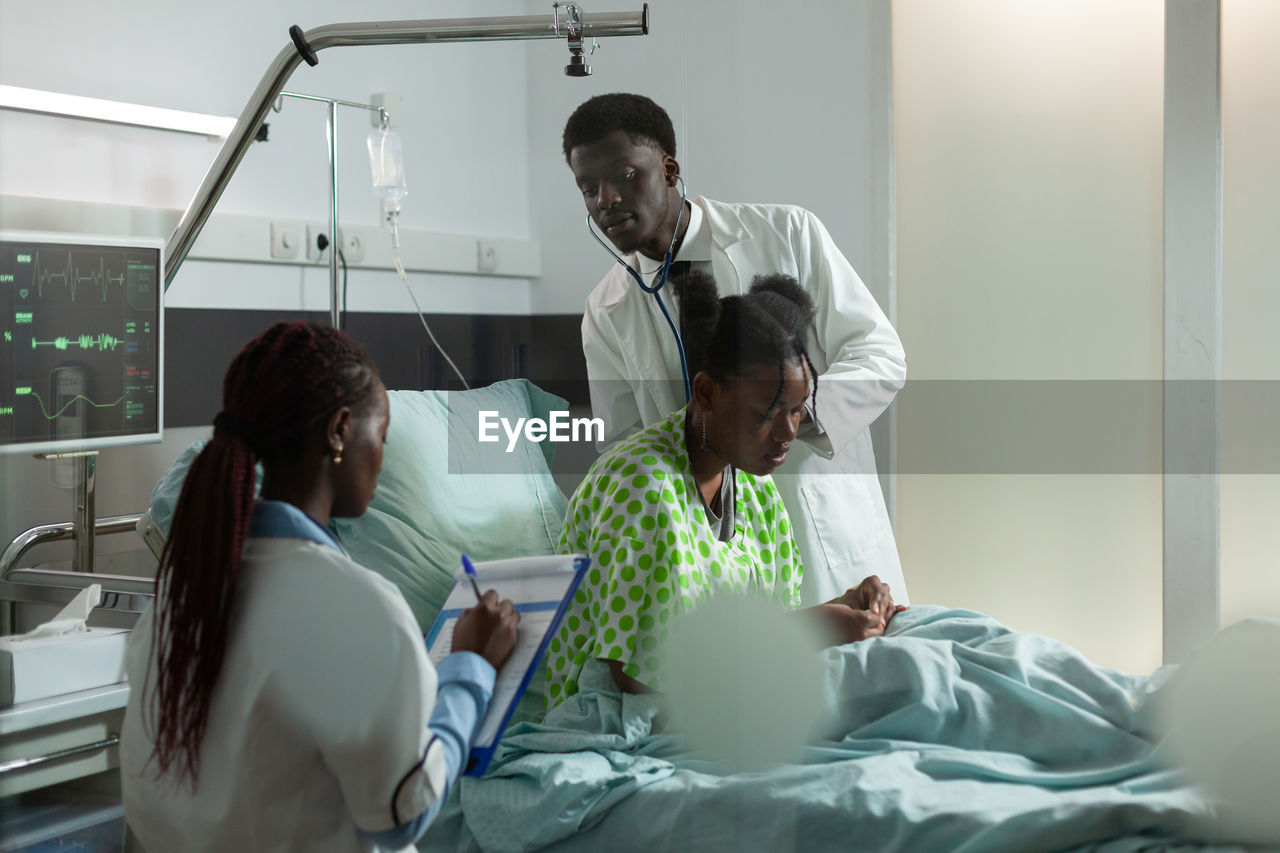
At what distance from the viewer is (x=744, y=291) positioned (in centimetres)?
113

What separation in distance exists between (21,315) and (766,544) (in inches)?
42.1

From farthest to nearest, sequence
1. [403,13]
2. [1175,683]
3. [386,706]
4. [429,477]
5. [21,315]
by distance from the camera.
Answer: [21,315] < [403,13] < [429,477] < [1175,683] < [386,706]

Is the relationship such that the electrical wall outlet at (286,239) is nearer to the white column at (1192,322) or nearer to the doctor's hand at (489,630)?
the doctor's hand at (489,630)

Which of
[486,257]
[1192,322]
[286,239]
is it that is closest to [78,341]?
[286,239]

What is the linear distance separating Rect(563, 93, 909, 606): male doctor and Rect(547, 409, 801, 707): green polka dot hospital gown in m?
0.03

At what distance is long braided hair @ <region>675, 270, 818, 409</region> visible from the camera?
110 centimetres

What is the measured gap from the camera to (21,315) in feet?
4.75

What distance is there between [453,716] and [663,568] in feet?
0.94

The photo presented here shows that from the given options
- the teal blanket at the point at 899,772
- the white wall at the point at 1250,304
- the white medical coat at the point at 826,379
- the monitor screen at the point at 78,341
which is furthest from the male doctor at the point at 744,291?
the monitor screen at the point at 78,341

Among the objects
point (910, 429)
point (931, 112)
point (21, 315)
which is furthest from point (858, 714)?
point (21, 315)

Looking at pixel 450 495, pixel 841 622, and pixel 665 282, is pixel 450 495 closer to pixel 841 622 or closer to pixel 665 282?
pixel 665 282

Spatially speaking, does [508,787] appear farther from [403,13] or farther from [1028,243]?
[403,13]

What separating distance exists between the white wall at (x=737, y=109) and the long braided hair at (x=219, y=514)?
34 cm

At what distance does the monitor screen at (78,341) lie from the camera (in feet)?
4.75
